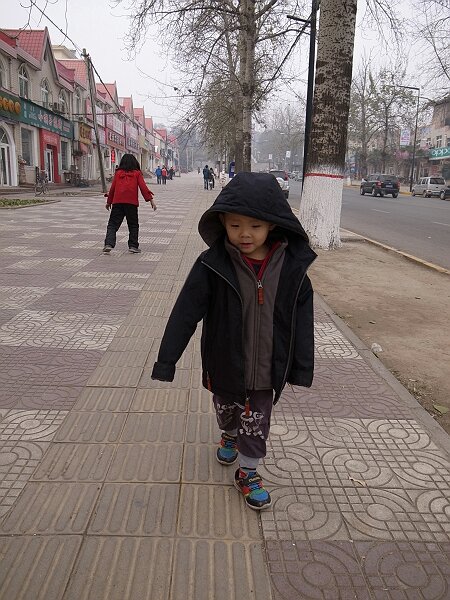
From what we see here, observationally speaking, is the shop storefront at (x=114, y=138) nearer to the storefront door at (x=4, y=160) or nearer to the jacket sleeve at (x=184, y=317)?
the storefront door at (x=4, y=160)

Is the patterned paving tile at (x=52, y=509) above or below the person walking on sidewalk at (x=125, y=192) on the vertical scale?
below

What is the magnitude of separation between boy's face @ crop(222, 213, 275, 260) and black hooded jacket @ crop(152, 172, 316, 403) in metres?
0.08

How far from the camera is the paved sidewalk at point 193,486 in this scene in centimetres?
184

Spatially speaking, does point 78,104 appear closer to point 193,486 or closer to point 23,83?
point 23,83

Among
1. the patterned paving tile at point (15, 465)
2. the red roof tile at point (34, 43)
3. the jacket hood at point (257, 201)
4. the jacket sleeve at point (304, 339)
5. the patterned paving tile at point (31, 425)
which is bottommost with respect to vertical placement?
the patterned paving tile at point (15, 465)

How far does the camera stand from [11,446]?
8.59 feet

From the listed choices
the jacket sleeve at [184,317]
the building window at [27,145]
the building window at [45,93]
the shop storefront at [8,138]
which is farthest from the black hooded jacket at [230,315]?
the building window at [45,93]

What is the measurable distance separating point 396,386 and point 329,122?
21.2 feet

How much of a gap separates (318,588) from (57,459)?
1415 mm

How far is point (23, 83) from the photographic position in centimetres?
2647

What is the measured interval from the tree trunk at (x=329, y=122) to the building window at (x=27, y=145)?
71.7 ft

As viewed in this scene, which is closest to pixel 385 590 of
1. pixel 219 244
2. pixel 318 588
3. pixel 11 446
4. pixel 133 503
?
pixel 318 588

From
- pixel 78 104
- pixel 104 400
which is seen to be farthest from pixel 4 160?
pixel 104 400

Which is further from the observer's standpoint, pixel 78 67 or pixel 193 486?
pixel 78 67
